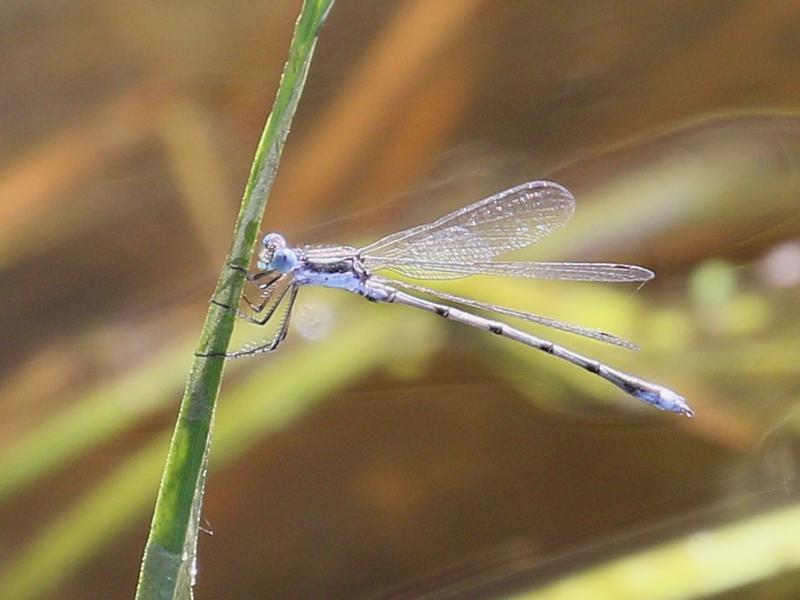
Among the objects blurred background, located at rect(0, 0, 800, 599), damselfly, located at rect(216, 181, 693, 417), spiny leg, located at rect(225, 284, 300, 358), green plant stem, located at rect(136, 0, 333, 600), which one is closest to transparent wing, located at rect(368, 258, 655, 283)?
damselfly, located at rect(216, 181, 693, 417)

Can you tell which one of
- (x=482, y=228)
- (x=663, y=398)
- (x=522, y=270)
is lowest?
(x=663, y=398)

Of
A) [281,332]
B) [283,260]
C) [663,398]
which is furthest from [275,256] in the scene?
[663,398]

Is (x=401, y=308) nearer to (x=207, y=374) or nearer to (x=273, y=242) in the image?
(x=273, y=242)

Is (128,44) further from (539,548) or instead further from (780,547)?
(780,547)

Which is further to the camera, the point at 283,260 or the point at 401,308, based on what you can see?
the point at 401,308

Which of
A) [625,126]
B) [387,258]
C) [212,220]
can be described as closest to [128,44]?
[212,220]

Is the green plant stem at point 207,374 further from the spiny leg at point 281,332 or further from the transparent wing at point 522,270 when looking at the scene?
the transparent wing at point 522,270

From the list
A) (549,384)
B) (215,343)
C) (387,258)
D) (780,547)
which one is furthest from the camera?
(549,384)
